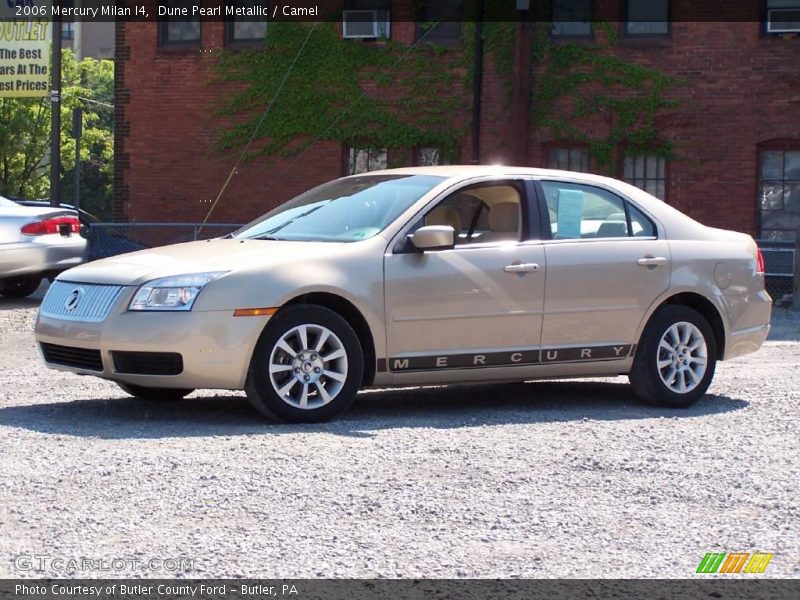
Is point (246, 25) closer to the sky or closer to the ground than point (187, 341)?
closer to the sky

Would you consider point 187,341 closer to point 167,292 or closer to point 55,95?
point 167,292

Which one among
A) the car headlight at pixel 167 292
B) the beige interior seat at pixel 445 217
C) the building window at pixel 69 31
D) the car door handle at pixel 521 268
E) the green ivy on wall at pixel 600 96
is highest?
the building window at pixel 69 31

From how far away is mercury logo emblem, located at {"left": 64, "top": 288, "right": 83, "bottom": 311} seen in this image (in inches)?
342

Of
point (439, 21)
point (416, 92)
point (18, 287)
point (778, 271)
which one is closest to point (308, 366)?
point (18, 287)

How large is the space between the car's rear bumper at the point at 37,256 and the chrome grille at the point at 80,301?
8.48 m

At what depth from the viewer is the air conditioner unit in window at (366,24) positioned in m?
26.1

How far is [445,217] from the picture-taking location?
31.0 feet

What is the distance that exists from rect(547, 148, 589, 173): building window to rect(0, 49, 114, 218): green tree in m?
28.7

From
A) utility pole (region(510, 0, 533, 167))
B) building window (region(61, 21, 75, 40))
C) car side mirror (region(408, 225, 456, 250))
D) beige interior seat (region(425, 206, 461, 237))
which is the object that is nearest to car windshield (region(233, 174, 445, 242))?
beige interior seat (region(425, 206, 461, 237))

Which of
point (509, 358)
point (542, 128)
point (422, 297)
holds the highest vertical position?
point (542, 128)

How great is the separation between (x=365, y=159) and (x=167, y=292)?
60.6 feet

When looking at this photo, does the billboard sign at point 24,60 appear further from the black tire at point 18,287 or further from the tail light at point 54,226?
the tail light at point 54,226

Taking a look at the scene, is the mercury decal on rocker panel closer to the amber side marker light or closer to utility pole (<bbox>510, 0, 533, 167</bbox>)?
the amber side marker light

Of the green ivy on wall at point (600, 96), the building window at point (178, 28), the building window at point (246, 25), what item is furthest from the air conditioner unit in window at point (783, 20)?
the building window at point (178, 28)
